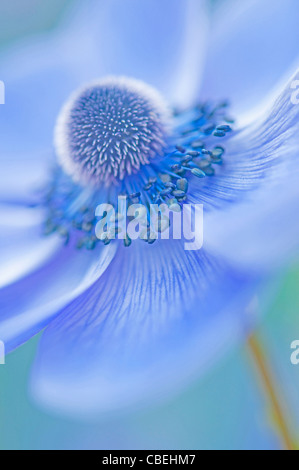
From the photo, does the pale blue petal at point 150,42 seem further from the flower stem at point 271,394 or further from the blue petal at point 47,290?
the flower stem at point 271,394

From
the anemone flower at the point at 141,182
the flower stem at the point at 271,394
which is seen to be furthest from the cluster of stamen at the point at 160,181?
the flower stem at the point at 271,394

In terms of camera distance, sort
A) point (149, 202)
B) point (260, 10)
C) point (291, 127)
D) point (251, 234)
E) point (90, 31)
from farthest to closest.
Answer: point (90, 31) < point (260, 10) < point (149, 202) < point (291, 127) < point (251, 234)

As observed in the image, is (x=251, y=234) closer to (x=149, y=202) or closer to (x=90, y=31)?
(x=149, y=202)

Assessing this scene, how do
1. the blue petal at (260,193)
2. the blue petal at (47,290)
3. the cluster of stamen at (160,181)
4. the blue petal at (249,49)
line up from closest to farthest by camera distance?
the blue petal at (260,193)
the blue petal at (47,290)
the cluster of stamen at (160,181)
the blue petal at (249,49)

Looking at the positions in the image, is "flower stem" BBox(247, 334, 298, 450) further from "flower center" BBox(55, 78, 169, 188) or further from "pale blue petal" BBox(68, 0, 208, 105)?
"pale blue petal" BBox(68, 0, 208, 105)

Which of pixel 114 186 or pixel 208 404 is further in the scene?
pixel 208 404

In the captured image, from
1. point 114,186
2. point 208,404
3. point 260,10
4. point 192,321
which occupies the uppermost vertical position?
point 260,10

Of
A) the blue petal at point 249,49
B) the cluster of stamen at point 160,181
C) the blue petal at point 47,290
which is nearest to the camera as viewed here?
the blue petal at point 47,290

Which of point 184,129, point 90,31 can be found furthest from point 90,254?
point 90,31
